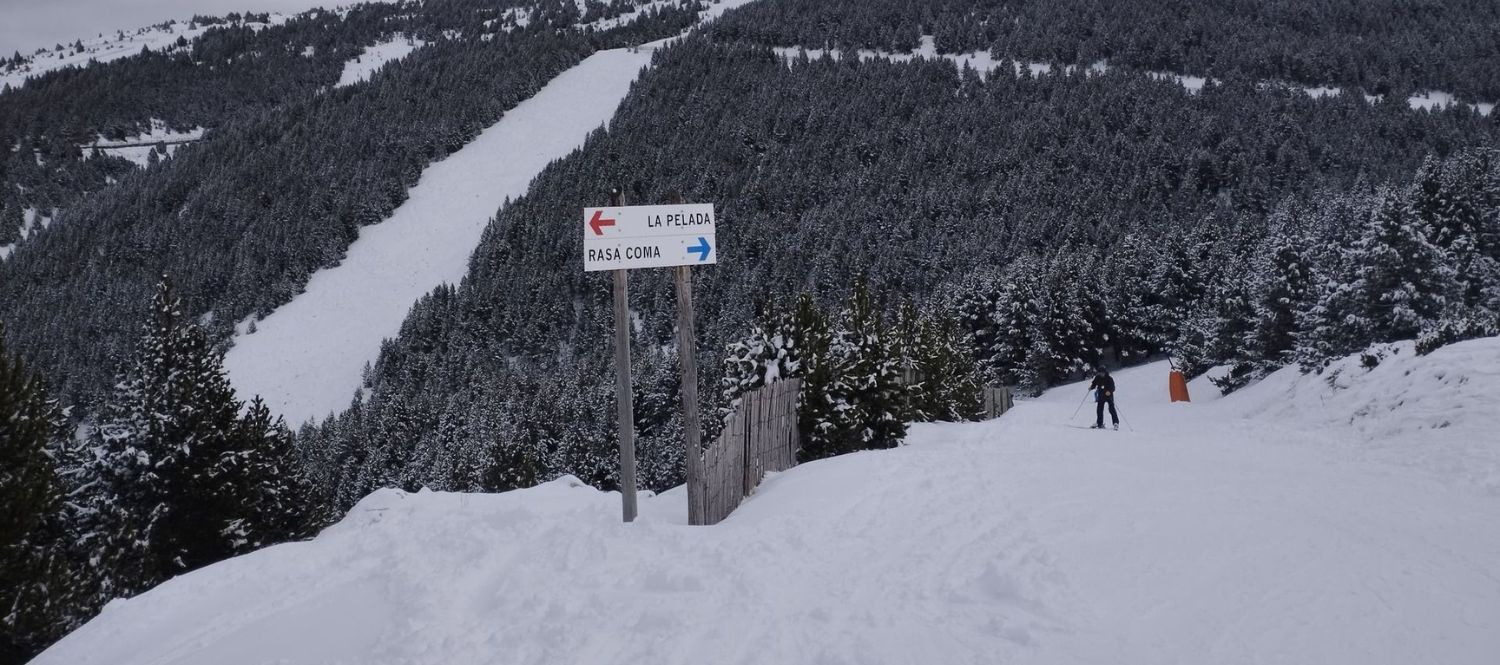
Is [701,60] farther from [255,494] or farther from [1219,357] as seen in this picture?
[255,494]

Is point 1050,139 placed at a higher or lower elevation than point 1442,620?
higher

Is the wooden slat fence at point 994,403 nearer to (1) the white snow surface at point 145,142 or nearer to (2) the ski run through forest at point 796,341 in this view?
(2) the ski run through forest at point 796,341

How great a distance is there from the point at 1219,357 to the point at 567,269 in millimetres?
62749

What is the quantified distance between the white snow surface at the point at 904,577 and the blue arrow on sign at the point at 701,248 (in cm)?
259

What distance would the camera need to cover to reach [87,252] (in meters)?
93.8

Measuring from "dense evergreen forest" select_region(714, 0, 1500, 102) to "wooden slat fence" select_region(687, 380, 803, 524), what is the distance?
158270mm

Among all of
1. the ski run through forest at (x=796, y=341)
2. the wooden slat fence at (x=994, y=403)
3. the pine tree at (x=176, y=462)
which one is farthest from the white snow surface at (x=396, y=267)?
the wooden slat fence at (x=994, y=403)

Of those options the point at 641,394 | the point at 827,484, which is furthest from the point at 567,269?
the point at 827,484

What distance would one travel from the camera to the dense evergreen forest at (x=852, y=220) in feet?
166

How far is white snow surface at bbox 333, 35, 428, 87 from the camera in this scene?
177 meters

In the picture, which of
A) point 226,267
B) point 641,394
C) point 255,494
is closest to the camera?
point 255,494

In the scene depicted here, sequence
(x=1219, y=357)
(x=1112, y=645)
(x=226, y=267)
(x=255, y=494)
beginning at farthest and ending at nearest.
A: 1. (x=226, y=267)
2. (x=1219, y=357)
3. (x=255, y=494)
4. (x=1112, y=645)

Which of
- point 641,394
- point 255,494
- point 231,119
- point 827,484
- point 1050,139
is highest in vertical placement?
point 231,119

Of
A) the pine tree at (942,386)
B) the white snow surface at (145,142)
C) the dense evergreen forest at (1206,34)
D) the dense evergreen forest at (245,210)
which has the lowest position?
the pine tree at (942,386)
